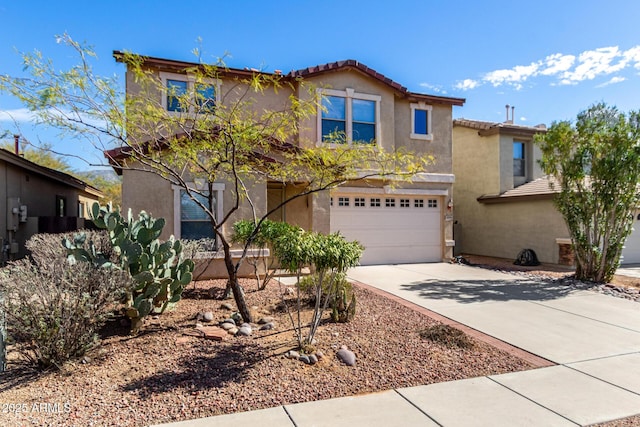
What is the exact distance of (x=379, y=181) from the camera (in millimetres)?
13555

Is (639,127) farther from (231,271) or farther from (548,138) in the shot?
(231,271)

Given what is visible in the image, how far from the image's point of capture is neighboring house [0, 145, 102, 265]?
11.5 m

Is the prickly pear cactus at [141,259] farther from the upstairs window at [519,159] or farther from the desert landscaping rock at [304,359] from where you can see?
the upstairs window at [519,159]

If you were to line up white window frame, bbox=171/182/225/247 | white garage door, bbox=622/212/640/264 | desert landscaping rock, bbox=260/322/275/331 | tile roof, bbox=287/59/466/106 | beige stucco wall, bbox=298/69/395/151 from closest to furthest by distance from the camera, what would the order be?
desert landscaping rock, bbox=260/322/275/331
white window frame, bbox=171/182/225/247
tile roof, bbox=287/59/466/106
beige stucco wall, bbox=298/69/395/151
white garage door, bbox=622/212/640/264

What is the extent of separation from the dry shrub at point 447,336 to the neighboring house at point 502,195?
10.3 m

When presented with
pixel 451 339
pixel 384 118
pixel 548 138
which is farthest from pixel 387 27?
pixel 451 339

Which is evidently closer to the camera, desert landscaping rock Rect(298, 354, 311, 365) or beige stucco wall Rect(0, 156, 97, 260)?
desert landscaping rock Rect(298, 354, 311, 365)

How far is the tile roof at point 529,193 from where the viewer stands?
1449 centimetres

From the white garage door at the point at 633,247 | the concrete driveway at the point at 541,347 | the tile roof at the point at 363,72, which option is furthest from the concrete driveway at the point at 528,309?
the white garage door at the point at 633,247

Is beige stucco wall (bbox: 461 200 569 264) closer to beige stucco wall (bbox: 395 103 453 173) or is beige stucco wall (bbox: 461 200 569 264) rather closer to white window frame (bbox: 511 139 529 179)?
white window frame (bbox: 511 139 529 179)

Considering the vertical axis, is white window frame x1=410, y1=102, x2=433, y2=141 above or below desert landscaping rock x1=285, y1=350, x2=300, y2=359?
above

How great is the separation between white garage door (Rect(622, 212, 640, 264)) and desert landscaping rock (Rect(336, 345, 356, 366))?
49.7 ft

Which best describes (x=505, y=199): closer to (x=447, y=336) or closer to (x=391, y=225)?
(x=391, y=225)

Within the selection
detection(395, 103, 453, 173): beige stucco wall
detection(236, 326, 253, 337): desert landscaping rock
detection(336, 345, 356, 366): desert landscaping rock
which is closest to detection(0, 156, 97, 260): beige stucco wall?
detection(236, 326, 253, 337): desert landscaping rock
